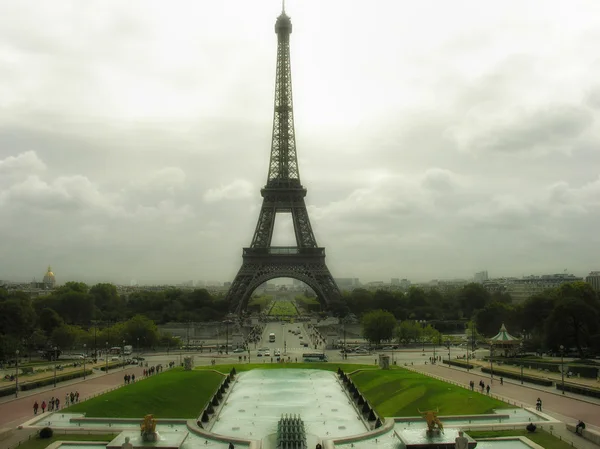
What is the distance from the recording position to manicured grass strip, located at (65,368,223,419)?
3647 cm

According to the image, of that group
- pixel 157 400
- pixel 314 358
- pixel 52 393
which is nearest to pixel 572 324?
pixel 314 358

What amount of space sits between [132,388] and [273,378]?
1324cm

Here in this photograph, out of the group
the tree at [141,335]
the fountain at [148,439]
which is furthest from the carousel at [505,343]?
the fountain at [148,439]

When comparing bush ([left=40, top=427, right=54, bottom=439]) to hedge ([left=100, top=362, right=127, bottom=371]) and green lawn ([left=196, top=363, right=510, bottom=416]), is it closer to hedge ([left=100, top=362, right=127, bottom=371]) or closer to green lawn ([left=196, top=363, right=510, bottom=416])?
green lawn ([left=196, top=363, right=510, bottom=416])

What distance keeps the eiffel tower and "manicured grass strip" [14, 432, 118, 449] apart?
71.0m

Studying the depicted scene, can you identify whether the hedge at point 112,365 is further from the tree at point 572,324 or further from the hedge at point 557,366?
the tree at point 572,324

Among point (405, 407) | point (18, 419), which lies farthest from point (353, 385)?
point (18, 419)

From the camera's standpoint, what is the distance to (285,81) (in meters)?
101

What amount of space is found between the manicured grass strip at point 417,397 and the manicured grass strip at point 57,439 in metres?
16.3

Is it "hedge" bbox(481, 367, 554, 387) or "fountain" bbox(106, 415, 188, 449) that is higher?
"fountain" bbox(106, 415, 188, 449)

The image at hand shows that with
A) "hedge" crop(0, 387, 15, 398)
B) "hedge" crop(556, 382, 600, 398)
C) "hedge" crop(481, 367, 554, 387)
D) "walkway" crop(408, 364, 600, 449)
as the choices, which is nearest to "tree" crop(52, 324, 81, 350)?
"hedge" crop(0, 387, 15, 398)

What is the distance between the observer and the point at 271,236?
105 metres

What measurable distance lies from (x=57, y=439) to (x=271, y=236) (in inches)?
2977

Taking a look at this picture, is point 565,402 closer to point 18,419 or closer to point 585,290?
point 18,419
